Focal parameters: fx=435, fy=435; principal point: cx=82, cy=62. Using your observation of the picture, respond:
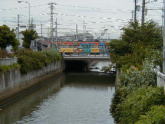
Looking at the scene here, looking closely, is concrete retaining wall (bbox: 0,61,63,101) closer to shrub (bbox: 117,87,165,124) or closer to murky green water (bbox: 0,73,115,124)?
murky green water (bbox: 0,73,115,124)

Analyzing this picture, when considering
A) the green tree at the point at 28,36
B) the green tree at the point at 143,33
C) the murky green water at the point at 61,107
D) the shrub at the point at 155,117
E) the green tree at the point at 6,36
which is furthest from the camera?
the green tree at the point at 28,36

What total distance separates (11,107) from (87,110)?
6090mm

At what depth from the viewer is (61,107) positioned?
3303 cm

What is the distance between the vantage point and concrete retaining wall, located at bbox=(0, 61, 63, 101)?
122 feet

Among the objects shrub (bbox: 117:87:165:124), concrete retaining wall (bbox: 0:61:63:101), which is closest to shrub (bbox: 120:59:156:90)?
shrub (bbox: 117:87:165:124)

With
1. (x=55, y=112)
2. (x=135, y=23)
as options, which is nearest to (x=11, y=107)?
(x=55, y=112)

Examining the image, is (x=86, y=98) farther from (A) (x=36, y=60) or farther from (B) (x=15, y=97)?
(A) (x=36, y=60)

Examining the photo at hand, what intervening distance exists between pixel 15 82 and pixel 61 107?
1031 cm

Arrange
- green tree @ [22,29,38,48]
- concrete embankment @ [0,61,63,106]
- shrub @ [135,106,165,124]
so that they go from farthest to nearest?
green tree @ [22,29,38,48] < concrete embankment @ [0,61,63,106] < shrub @ [135,106,165,124]

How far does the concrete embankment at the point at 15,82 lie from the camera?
36675 mm

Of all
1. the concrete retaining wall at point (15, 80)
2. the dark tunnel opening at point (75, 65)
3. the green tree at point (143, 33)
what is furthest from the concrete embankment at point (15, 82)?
the dark tunnel opening at point (75, 65)

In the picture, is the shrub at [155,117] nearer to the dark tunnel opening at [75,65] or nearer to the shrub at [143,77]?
the shrub at [143,77]

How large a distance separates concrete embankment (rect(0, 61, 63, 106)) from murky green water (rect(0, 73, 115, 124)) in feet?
3.50

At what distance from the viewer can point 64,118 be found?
1110 inches
